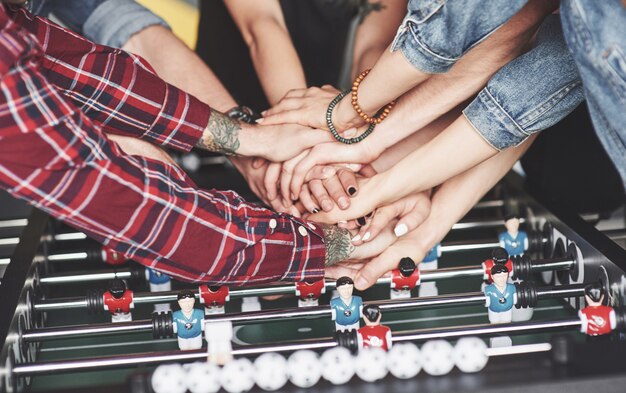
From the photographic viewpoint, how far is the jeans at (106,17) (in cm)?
186

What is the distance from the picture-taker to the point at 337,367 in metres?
1.07

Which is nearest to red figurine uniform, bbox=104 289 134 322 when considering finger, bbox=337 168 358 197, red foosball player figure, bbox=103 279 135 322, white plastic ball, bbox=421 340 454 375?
red foosball player figure, bbox=103 279 135 322

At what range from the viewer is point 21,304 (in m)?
1.32

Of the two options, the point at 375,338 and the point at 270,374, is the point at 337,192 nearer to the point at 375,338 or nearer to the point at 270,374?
the point at 375,338

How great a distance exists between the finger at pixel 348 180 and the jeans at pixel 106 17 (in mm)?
619

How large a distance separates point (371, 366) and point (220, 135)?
27.2 inches

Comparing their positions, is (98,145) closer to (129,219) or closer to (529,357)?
(129,219)

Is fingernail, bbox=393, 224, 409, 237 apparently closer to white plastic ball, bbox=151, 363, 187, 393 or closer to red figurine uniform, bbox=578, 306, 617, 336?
red figurine uniform, bbox=578, 306, 617, 336

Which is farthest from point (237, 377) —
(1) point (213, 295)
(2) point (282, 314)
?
(1) point (213, 295)

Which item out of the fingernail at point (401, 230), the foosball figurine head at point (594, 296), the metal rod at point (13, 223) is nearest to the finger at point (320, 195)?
the fingernail at point (401, 230)

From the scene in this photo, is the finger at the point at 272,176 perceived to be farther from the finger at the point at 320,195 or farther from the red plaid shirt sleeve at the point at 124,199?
the red plaid shirt sleeve at the point at 124,199

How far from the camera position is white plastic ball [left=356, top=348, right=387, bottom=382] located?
1073mm

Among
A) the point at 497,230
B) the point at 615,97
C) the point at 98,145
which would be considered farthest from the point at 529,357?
the point at 497,230

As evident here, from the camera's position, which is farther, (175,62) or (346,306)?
(175,62)
